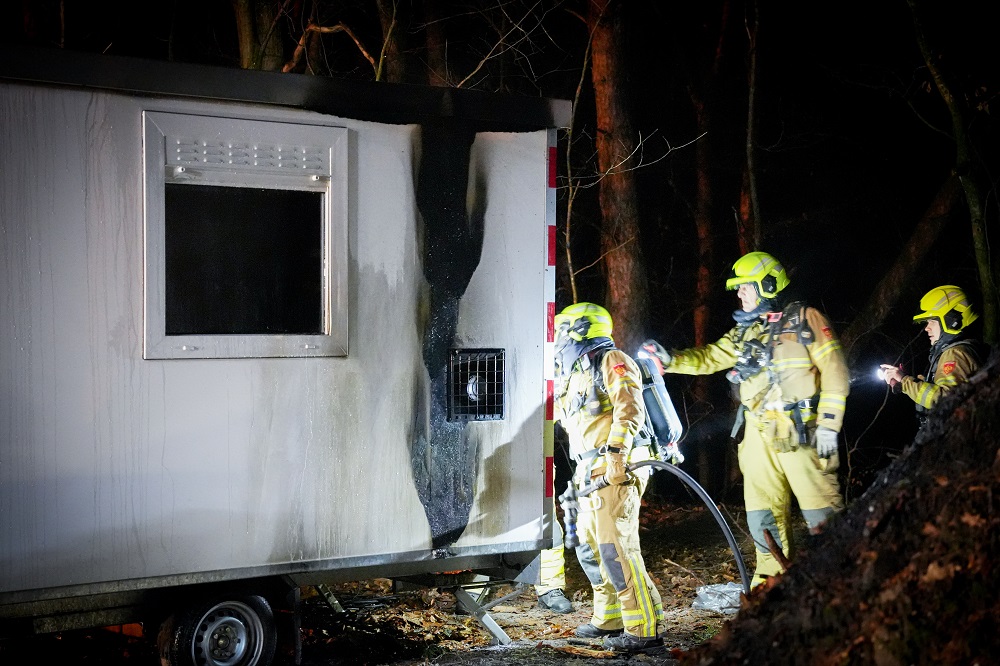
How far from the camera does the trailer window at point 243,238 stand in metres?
4.61

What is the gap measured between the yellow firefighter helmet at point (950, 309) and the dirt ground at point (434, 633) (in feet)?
8.27

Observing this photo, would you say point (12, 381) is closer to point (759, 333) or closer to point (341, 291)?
point (341, 291)

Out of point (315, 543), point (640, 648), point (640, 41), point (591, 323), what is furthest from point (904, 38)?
point (315, 543)

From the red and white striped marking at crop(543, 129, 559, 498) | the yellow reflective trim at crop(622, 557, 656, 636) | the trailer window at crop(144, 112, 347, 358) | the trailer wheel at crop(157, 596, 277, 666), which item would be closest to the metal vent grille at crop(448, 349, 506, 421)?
the red and white striped marking at crop(543, 129, 559, 498)

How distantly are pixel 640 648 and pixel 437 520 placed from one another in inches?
64.8

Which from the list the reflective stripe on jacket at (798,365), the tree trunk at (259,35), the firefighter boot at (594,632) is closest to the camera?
the firefighter boot at (594,632)

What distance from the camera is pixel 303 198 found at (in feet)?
16.3

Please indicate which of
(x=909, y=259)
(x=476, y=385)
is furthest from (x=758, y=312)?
(x=909, y=259)

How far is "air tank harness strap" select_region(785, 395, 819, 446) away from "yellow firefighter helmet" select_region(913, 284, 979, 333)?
1.07 meters

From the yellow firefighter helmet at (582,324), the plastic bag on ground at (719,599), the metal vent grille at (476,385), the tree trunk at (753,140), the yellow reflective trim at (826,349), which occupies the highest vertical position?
the tree trunk at (753,140)

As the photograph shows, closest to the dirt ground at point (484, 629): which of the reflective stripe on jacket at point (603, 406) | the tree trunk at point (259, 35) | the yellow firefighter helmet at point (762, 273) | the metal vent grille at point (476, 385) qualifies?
the reflective stripe on jacket at point (603, 406)

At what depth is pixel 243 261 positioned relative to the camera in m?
4.94

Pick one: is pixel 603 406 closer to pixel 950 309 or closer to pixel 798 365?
pixel 798 365

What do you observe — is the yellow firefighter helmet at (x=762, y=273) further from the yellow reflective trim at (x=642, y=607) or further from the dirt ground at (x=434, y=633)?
the dirt ground at (x=434, y=633)
